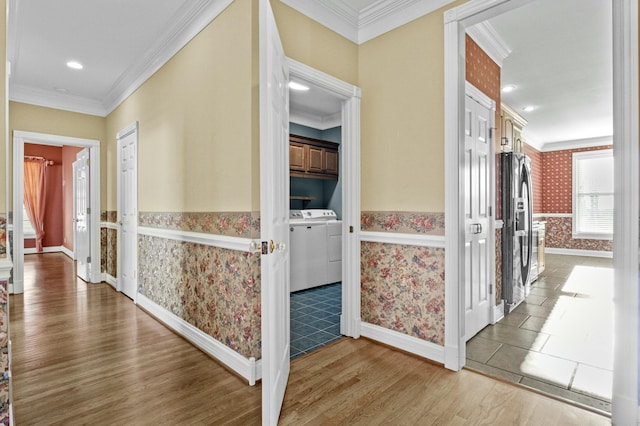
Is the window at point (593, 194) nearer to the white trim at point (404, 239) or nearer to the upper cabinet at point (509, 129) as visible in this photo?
the upper cabinet at point (509, 129)

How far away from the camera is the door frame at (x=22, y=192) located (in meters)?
4.25

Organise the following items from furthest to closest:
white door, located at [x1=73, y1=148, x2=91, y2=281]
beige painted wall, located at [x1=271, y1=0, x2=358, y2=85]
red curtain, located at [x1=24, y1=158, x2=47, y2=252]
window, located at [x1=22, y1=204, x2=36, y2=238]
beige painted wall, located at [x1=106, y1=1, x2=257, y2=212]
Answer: window, located at [x1=22, y1=204, x2=36, y2=238]
red curtain, located at [x1=24, y1=158, x2=47, y2=252]
white door, located at [x1=73, y1=148, x2=91, y2=281]
beige painted wall, located at [x1=271, y1=0, x2=358, y2=85]
beige painted wall, located at [x1=106, y1=1, x2=257, y2=212]

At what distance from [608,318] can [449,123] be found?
2732 mm

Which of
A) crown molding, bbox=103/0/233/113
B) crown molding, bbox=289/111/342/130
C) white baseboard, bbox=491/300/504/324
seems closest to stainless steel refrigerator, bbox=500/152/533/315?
white baseboard, bbox=491/300/504/324

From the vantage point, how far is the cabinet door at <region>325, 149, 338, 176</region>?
17.5 feet

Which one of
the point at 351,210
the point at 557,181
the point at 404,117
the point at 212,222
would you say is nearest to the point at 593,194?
the point at 557,181

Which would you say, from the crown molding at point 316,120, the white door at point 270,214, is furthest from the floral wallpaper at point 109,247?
the white door at point 270,214

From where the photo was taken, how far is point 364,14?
8.86 ft

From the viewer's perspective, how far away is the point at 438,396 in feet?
6.29

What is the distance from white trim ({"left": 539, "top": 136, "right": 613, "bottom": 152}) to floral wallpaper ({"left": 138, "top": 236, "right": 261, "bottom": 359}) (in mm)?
8570

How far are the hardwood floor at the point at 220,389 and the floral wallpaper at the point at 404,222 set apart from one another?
3.03 ft

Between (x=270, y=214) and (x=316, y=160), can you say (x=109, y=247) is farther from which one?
(x=270, y=214)

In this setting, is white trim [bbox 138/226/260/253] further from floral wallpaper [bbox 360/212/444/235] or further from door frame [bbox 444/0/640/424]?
door frame [bbox 444/0/640/424]

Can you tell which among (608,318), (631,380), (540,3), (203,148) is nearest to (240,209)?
(203,148)
